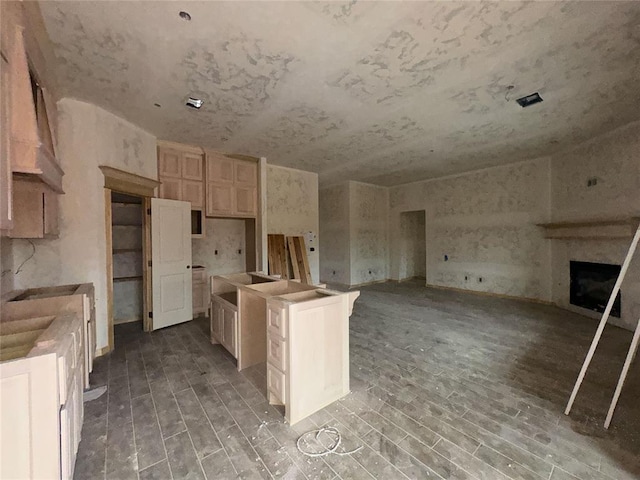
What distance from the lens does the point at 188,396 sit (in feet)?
7.93

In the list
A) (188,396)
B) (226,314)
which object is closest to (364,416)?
(188,396)

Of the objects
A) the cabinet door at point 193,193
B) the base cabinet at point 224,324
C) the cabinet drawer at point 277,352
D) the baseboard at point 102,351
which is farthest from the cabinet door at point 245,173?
the cabinet drawer at point 277,352

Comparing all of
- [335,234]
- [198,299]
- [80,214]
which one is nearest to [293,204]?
[335,234]

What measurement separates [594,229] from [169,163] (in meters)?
7.22

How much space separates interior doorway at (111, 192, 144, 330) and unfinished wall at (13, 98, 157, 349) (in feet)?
4.03

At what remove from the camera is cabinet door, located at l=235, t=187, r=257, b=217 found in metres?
5.19

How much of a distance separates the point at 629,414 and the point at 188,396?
3749 millimetres

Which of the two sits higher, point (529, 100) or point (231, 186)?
point (529, 100)

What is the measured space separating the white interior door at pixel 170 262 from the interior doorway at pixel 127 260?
666 mm

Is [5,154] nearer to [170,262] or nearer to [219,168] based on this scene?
[170,262]

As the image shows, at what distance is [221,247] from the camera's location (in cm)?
547

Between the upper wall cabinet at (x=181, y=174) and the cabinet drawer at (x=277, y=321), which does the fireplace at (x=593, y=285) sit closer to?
the cabinet drawer at (x=277, y=321)

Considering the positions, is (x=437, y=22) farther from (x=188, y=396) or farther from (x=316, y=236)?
(x=316, y=236)

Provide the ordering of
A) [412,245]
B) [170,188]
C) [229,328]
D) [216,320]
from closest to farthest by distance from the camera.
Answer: [229,328] < [216,320] < [170,188] < [412,245]
